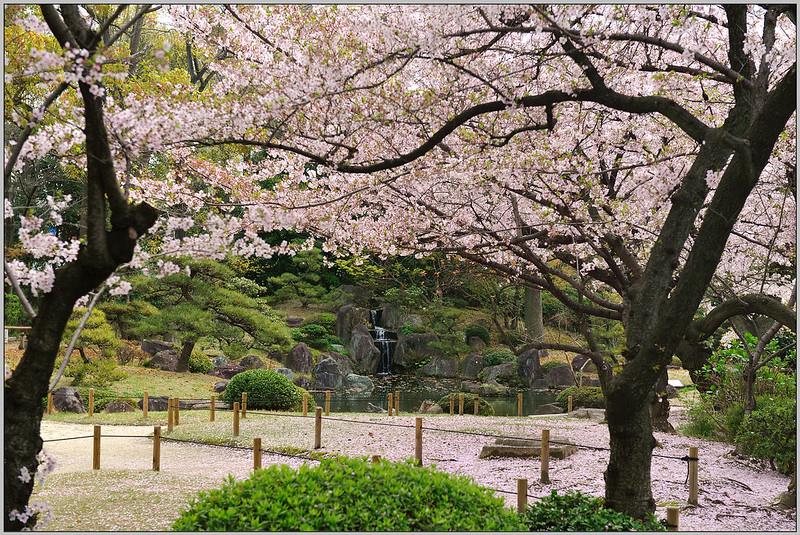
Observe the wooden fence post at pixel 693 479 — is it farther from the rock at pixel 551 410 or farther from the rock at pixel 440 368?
the rock at pixel 440 368

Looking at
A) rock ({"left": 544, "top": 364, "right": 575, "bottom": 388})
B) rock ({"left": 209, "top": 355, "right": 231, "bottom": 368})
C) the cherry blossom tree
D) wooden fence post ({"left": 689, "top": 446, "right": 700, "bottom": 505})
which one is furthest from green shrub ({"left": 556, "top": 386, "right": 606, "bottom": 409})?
rock ({"left": 209, "top": 355, "right": 231, "bottom": 368})

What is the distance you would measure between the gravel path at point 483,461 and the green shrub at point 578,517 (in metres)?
1.24

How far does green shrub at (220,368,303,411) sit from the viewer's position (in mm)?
14453

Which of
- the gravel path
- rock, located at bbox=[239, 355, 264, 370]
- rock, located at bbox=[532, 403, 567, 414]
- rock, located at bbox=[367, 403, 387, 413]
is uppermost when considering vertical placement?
rock, located at bbox=[239, 355, 264, 370]

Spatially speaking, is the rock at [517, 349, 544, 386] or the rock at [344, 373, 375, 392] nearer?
the rock at [344, 373, 375, 392]

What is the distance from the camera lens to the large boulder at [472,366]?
973 inches

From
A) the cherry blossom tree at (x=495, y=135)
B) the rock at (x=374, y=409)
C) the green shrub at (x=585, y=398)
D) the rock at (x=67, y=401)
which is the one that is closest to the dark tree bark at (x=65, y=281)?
the cherry blossom tree at (x=495, y=135)

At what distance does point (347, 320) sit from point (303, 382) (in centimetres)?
636

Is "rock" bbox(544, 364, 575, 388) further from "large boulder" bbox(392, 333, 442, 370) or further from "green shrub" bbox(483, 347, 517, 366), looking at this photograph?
"large boulder" bbox(392, 333, 442, 370)

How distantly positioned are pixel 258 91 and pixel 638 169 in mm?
5988

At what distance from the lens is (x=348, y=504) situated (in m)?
3.51

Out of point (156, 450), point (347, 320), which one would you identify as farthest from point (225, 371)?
point (156, 450)

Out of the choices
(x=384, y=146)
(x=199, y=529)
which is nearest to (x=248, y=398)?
(x=384, y=146)

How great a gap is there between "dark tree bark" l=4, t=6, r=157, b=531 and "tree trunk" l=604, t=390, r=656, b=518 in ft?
13.4
